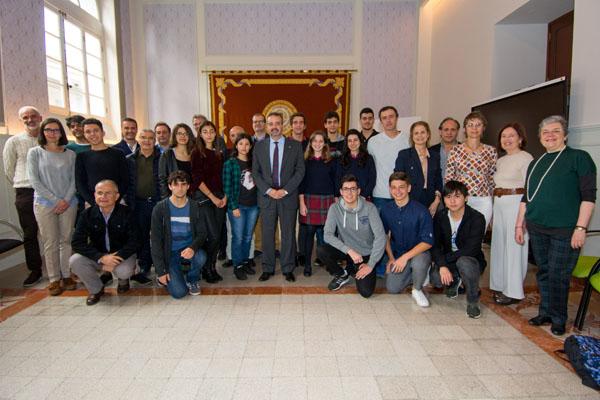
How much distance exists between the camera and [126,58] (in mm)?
6953

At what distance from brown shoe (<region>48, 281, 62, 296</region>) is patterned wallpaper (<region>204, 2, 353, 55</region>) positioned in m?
5.41

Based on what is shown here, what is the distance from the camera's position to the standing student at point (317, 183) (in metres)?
3.46

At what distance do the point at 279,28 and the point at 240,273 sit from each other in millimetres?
5450

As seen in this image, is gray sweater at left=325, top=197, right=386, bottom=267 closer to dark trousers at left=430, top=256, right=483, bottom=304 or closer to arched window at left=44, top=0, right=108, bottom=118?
dark trousers at left=430, top=256, right=483, bottom=304

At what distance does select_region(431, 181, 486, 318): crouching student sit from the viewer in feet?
9.05

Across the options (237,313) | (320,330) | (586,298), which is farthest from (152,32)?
(586,298)

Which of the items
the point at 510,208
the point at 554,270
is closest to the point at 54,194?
the point at 510,208

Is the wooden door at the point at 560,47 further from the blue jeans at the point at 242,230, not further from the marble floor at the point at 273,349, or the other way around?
the blue jeans at the point at 242,230

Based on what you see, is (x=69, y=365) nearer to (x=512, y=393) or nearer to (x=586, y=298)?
(x=512, y=393)

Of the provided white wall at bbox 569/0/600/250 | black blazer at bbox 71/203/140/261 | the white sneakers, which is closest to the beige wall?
white wall at bbox 569/0/600/250

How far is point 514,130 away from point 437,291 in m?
1.44

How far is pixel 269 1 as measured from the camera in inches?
280

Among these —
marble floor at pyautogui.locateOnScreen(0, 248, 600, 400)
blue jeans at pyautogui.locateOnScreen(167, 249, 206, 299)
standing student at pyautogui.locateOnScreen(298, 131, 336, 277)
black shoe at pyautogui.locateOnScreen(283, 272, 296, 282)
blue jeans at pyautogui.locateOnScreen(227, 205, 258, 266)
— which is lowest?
marble floor at pyautogui.locateOnScreen(0, 248, 600, 400)

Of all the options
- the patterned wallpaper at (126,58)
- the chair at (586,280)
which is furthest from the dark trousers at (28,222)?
the chair at (586,280)
